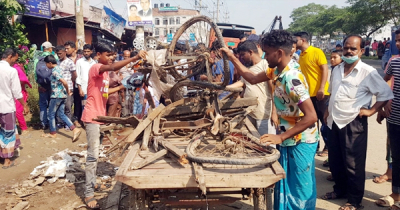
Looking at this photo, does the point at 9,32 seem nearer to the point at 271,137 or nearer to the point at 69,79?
the point at 69,79

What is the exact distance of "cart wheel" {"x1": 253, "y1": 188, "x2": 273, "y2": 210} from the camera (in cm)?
254

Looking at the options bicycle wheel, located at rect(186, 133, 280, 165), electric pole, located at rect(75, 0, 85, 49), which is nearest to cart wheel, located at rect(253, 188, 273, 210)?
bicycle wheel, located at rect(186, 133, 280, 165)

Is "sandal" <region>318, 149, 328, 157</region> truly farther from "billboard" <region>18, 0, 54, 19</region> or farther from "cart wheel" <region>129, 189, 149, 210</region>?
"billboard" <region>18, 0, 54, 19</region>

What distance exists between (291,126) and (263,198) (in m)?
0.65

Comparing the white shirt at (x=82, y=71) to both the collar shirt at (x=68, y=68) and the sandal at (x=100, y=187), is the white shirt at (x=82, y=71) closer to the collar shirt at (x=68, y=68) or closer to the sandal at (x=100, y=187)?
the collar shirt at (x=68, y=68)

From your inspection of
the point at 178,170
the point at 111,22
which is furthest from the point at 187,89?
the point at 111,22

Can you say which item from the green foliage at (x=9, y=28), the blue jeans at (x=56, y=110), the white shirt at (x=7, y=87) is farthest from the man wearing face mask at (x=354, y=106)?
the green foliage at (x=9, y=28)

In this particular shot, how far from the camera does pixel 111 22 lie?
15.9m

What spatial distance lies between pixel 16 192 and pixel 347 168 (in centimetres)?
438

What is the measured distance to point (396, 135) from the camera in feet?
11.6

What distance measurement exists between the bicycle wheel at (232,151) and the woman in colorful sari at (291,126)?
163 millimetres

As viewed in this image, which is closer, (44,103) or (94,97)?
(94,97)

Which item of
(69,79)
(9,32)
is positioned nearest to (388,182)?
(69,79)

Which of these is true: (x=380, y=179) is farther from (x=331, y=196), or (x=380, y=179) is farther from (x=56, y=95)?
(x=56, y=95)
